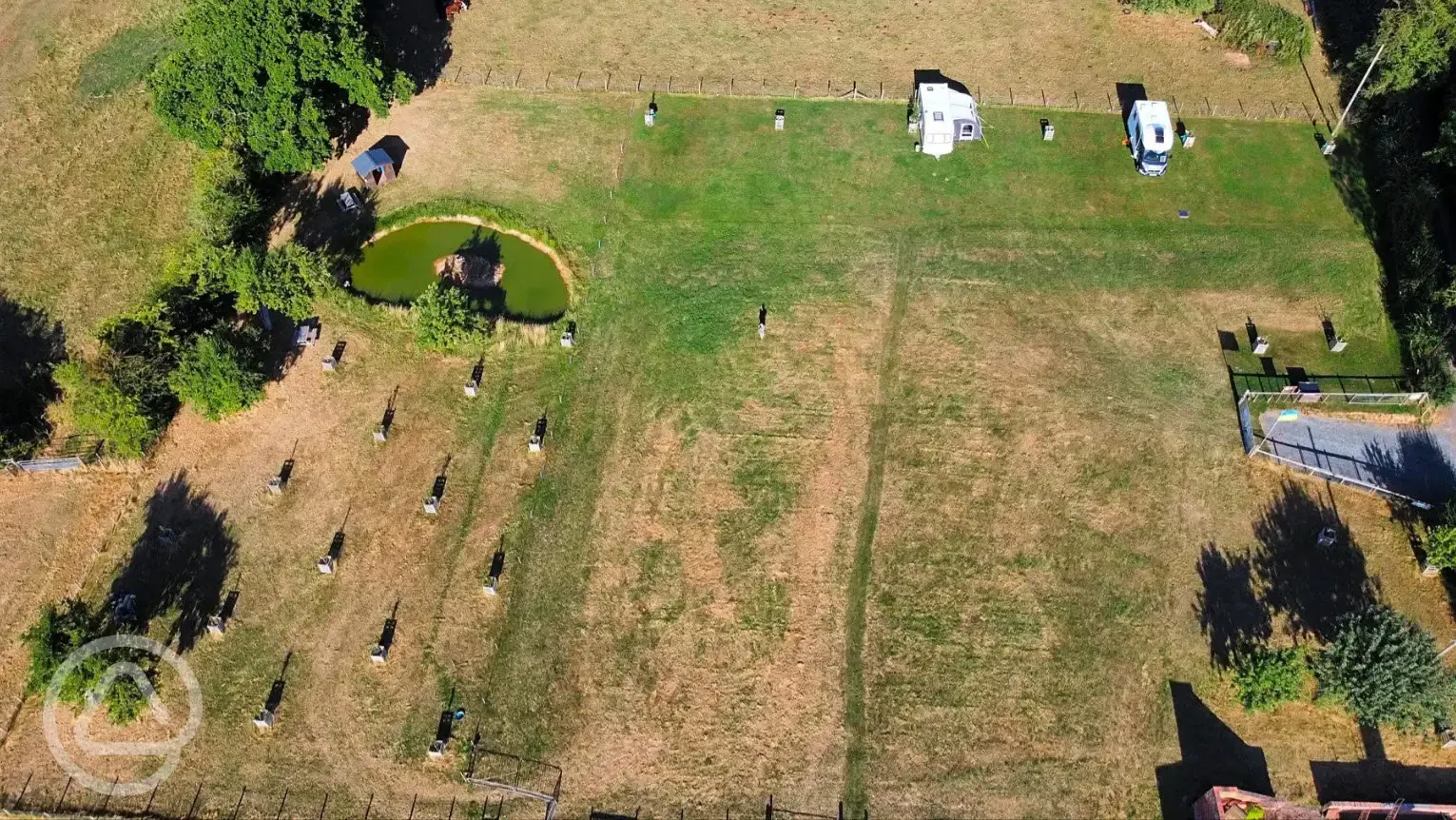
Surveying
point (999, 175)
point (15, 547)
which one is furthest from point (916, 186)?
point (15, 547)

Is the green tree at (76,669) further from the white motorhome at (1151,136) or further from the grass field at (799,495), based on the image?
the white motorhome at (1151,136)

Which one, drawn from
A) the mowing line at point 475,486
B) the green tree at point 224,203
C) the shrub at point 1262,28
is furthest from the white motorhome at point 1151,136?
the green tree at point 224,203


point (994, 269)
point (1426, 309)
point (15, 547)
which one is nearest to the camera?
point (15, 547)

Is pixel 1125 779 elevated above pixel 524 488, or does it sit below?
below

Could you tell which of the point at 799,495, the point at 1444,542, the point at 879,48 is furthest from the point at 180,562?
the point at 1444,542

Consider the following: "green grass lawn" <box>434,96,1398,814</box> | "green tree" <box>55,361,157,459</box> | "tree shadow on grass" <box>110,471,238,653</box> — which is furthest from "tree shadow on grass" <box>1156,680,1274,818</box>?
"green tree" <box>55,361,157,459</box>

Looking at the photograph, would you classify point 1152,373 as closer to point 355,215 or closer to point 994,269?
point 994,269
